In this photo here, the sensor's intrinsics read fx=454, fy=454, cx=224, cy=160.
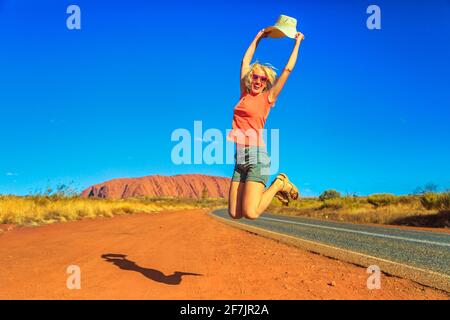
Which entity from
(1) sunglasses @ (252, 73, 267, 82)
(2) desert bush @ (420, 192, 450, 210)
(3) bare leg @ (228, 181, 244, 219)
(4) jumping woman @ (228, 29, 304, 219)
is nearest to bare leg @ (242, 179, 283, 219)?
(4) jumping woman @ (228, 29, 304, 219)

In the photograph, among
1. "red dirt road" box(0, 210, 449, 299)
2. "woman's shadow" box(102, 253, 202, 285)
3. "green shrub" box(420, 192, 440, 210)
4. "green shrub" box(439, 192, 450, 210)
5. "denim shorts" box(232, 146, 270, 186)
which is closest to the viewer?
"red dirt road" box(0, 210, 449, 299)

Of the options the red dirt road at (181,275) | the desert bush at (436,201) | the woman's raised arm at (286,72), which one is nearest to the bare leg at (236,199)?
the red dirt road at (181,275)

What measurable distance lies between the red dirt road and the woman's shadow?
13 millimetres

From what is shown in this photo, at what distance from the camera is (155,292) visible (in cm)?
527

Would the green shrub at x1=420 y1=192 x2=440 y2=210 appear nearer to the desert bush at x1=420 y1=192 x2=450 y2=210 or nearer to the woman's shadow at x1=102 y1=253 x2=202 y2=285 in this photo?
the desert bush at x1=420 y1=192 x2=450 y2=210

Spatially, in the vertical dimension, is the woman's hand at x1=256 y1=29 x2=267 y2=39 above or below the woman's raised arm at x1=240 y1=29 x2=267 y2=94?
above

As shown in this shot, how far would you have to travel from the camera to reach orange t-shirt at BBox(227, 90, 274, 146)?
17.9ft

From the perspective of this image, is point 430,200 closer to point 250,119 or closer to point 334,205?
point 334,205

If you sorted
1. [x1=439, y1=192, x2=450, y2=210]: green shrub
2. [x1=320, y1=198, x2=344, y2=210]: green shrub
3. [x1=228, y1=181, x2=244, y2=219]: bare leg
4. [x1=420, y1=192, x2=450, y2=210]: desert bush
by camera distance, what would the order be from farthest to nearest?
[x1=320, y1=198, x2=344, y2=210]: green shrub, [x1=420, y1=192, x2=450, y2=210]: desert bush, [x1=439, y1=192, x2=450, y2=210]: green shrub, [x1=228, y1=181, x2=244, y2=219]: bare leg

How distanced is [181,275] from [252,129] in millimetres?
2464

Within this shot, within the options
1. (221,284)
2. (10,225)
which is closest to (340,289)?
(221,284)

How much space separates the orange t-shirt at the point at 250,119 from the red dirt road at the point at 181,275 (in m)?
1.84

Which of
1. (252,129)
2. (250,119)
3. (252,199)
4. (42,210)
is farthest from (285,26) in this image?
(42,210)

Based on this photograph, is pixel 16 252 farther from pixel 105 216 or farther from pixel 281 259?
pixel 105 216
